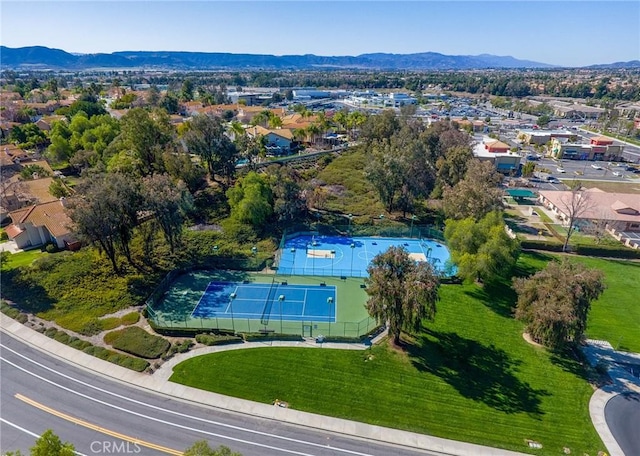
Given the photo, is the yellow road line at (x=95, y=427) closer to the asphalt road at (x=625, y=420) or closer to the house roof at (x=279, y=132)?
the asphalt road at (x=625, y=420)

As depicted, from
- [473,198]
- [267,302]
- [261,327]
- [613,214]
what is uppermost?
[473,198]

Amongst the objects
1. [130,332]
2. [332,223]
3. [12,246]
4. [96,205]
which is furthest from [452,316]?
[12,246]

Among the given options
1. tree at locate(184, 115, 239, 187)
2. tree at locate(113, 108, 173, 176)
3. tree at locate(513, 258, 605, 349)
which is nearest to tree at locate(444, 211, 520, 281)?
tree at locate(513, 258, 605, 349)

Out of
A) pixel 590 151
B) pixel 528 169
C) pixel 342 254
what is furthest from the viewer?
pixel 590 151

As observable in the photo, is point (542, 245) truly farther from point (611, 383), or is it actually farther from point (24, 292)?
point (24, 292)

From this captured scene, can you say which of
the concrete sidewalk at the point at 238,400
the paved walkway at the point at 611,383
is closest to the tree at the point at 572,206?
the paved walkway at the point at 611,383

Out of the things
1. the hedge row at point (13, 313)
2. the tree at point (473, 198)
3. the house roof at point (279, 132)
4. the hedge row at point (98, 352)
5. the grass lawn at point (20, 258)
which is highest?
the house roof at point (279, 132)

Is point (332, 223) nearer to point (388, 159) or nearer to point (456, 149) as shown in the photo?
point (388, 159)

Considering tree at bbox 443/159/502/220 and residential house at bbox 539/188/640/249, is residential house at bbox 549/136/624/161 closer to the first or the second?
residential house at bbox 539/188/640/249

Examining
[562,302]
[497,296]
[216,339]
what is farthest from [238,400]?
[497,296]
